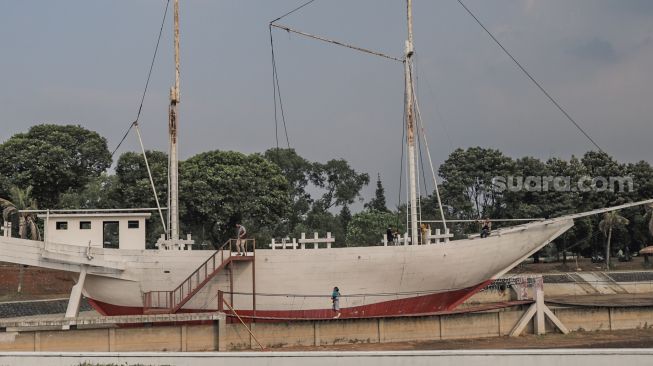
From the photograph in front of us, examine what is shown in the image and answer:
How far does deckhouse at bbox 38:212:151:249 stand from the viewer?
3127 centimetres

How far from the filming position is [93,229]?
3150 centimetres

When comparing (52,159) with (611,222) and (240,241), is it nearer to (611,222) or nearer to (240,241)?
(240,241)

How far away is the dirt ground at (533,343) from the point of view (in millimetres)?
27047

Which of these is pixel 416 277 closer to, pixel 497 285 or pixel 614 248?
pixel 497 285

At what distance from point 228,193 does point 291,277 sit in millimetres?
34255

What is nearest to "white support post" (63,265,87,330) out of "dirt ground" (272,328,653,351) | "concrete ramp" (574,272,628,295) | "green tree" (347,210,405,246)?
"dirt ground" (272,328,653,351)

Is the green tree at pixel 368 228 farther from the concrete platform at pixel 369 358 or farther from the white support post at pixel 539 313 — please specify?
the concrete platform at pixel 369 358

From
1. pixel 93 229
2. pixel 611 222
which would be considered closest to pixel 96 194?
pixel 93 229

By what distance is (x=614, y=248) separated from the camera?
235ft

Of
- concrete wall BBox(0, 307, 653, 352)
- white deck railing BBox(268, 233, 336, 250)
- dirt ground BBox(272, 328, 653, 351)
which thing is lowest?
dirt ground BBox(272, 328, 653, 351)

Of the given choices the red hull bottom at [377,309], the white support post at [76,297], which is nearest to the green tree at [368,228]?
the red hull bottom at [377,309]

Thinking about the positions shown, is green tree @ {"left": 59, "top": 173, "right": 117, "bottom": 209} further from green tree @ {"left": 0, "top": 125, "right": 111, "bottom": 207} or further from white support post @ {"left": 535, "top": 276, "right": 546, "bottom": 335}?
white support post @ {"left": 535, "top": 276, "right": 546, "bottom": 335}

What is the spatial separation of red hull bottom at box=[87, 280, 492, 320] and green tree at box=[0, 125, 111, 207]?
32218 mm

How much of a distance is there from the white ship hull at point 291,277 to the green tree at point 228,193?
102 feet
